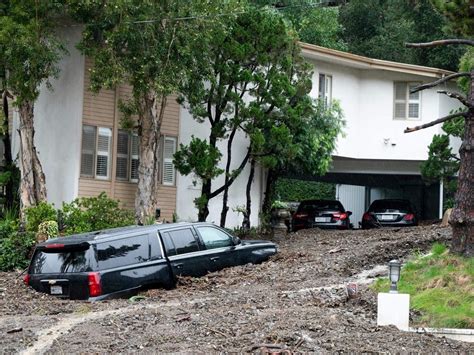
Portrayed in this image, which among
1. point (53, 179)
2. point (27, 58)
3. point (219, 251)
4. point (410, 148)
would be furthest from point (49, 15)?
point (410, 148)

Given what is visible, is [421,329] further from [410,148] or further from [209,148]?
[410,148]

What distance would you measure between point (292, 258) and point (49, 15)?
366 inches

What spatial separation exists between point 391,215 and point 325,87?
4.87 m

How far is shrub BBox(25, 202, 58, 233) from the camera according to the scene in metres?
21.6

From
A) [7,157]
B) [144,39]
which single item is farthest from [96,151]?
[144,39]

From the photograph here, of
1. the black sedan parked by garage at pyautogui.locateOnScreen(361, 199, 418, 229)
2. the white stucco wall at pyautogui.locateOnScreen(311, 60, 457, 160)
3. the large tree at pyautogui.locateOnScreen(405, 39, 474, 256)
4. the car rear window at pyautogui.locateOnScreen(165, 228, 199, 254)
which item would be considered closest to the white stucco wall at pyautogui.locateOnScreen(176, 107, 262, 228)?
the black sedan parked by garage at pyautogui.locateOnScreen(361, 199, 418, 229)

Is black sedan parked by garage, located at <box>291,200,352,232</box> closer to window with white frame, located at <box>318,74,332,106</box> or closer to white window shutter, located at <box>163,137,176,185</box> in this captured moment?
window with white frame, located at <box>318,74,332,106</box>

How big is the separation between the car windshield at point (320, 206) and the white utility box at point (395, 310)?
58.8ft

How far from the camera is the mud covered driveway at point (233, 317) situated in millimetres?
11039

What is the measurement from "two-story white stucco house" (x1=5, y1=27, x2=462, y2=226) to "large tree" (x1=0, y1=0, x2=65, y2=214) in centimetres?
132

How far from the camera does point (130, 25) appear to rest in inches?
844

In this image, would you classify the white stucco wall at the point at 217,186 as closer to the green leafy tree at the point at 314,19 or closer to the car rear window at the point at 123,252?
the car rear window at the point at 123,252

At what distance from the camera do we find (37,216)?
21.5 meters

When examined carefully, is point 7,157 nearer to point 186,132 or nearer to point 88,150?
point 88,150
